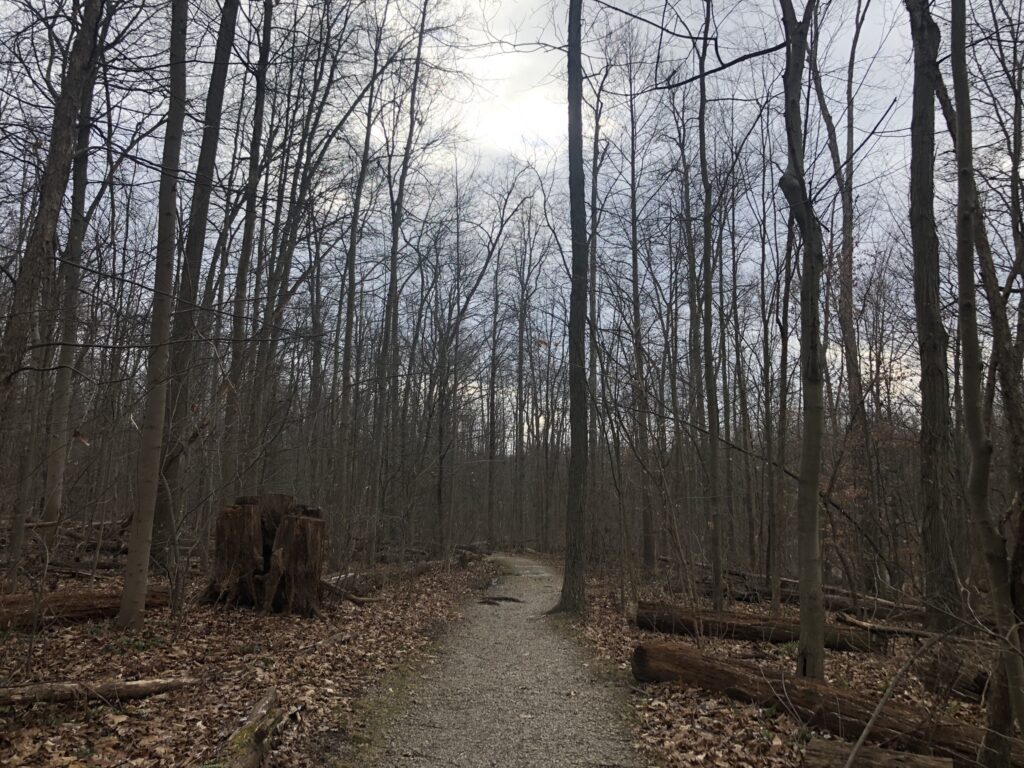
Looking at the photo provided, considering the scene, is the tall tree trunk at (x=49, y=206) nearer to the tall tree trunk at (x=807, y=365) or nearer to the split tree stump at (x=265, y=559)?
the split tree stump at (x=265, y=559)

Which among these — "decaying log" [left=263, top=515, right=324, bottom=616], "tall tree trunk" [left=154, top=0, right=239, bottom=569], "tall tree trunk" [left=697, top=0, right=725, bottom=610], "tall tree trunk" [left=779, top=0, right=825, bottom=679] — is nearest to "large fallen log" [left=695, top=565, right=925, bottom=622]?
"tall tree trunk" [left=697, top=0, right=725, bottom=610]

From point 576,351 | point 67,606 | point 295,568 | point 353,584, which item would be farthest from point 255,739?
point 576,351

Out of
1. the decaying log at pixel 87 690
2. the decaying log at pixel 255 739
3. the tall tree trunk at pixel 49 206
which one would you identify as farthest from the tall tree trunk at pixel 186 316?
the decaying log at pixel 255 739

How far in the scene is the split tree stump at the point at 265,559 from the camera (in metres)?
8.61

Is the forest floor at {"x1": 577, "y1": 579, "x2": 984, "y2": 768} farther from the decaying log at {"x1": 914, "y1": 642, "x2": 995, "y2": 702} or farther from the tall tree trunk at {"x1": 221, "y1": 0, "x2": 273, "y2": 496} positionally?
the tall tree trunk at {"x1": 221, "y1": 0, "x2": 273, "y2": 496}

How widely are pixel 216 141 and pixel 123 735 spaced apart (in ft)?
28.2

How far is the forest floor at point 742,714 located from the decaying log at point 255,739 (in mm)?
2663

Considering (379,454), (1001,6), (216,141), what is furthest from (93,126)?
(1001,6)

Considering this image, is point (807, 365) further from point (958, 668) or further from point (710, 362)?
point (710, 362)

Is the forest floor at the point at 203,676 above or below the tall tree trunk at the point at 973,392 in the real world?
below

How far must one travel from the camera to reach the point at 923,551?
6867mm

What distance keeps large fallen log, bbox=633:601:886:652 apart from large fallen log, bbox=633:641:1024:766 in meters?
1.54

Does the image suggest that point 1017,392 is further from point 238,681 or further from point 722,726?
point 238,681

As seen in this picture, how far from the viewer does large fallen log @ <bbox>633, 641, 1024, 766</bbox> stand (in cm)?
409
